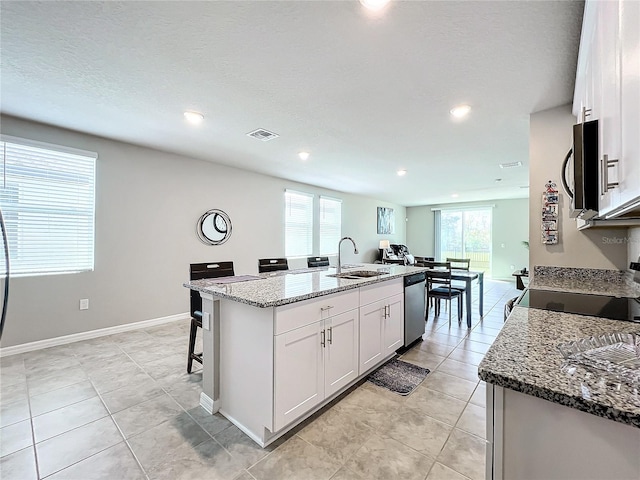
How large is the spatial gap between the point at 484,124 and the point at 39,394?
468 cm

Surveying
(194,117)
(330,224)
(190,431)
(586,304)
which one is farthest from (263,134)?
(330,224)

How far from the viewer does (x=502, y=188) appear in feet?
21.1

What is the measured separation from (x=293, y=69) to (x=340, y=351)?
82.8 inches

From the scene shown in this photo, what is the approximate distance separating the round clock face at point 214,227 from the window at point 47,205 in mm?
1350

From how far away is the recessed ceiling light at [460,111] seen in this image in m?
2.58

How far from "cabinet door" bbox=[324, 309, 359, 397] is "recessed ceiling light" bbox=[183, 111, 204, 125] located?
234 cm

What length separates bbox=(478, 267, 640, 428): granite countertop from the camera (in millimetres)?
587

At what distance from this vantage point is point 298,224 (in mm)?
6031

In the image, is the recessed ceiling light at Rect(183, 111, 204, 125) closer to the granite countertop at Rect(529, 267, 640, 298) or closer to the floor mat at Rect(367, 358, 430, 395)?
the floor mat at Rect(367, 358, 430, 395)

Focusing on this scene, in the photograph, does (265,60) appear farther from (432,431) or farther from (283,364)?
(432,431)

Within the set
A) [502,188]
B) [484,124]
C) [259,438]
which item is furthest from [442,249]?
[259,438]

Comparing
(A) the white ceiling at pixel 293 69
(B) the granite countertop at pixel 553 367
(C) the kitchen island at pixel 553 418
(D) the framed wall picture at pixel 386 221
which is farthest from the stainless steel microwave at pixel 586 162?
(D) the framed wall picture at pixel 386 221

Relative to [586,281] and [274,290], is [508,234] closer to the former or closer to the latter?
[586,281]

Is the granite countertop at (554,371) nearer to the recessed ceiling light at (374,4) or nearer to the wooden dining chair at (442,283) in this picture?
the recessed ceiling light at (374,4)
